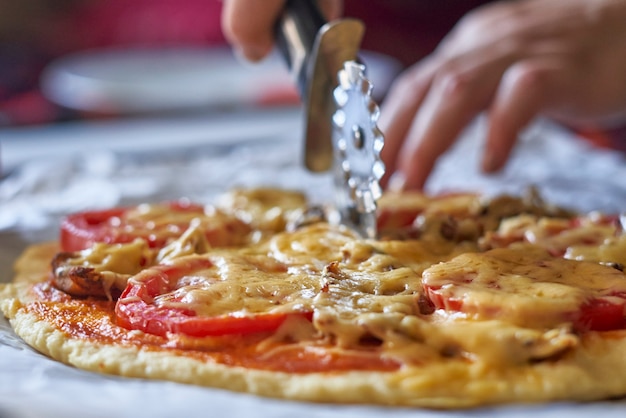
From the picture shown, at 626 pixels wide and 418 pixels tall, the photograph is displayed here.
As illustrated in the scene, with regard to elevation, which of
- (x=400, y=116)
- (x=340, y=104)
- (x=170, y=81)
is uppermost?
(x=340, y=104)

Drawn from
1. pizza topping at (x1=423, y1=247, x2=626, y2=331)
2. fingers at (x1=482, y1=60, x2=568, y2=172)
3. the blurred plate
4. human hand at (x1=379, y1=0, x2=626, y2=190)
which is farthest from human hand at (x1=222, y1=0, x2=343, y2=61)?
the blurred plate

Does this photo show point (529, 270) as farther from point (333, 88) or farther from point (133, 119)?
point (133, 119)

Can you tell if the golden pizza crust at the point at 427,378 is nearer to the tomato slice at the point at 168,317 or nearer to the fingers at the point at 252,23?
the tomato slice at the point at 168,317

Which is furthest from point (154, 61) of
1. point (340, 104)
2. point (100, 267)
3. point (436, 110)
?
point (100, 267)

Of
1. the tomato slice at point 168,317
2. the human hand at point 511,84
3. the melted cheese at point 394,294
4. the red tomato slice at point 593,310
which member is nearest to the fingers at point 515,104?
the human hand at point 511,84

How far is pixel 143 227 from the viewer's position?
1.37 m

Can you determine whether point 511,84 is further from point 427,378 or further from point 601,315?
point 427,378

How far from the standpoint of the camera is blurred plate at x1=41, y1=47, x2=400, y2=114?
280 centimetres

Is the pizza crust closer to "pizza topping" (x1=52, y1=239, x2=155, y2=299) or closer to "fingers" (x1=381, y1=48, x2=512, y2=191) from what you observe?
"pizza topping" (x1=52, y1=239, x2=155, y2=299)

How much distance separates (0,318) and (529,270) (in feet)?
2.47

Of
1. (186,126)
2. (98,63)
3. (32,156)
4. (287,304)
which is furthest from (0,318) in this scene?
(98,63)

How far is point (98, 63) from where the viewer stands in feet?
10.7

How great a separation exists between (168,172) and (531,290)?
4.50 ft

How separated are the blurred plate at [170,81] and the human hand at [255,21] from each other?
103cm
